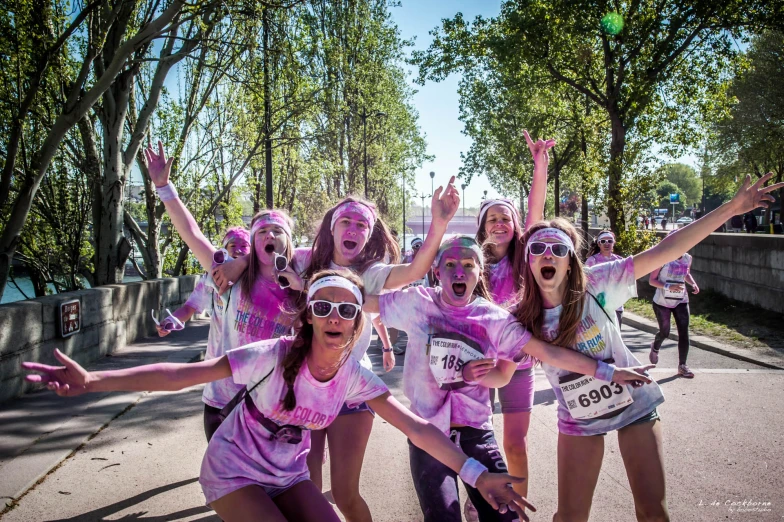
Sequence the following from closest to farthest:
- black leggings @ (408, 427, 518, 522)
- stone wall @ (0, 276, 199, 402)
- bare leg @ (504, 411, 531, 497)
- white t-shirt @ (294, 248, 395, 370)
A: black leggings @ (408, 427, 518, 522) → white t-shirt @ (294, 248, 395, 370) → bare leg @ (504, 411, 531, 497) → stone wall @ (0, 276, 199, 402)

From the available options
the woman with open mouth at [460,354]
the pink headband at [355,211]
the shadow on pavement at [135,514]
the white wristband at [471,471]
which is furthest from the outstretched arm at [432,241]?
the shadow on pavement at [135,514]

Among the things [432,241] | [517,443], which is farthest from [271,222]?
[517,443]

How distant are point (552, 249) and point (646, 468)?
1.19m

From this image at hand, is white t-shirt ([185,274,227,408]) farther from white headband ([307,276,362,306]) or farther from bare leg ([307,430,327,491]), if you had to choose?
white headband ([307,276,362,306])

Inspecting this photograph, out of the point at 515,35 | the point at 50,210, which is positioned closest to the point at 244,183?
the point at 50,210

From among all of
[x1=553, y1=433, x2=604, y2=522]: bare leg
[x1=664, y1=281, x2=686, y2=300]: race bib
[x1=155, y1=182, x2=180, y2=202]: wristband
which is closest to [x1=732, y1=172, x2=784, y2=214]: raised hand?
[x1=553, y1=433, x2=604, y2=522]: bare leg

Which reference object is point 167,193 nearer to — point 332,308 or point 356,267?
point 356,267

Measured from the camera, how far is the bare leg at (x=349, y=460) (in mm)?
3434

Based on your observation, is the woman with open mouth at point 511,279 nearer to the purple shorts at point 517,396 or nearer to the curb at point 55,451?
the purple shorts at point 517,396

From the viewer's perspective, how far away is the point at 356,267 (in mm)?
4012

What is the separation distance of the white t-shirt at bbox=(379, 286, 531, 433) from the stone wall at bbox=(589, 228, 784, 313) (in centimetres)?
1080

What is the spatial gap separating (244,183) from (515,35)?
9889 mm

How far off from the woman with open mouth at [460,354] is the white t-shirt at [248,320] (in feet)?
2.31

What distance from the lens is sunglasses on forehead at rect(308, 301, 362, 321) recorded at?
298 cm
